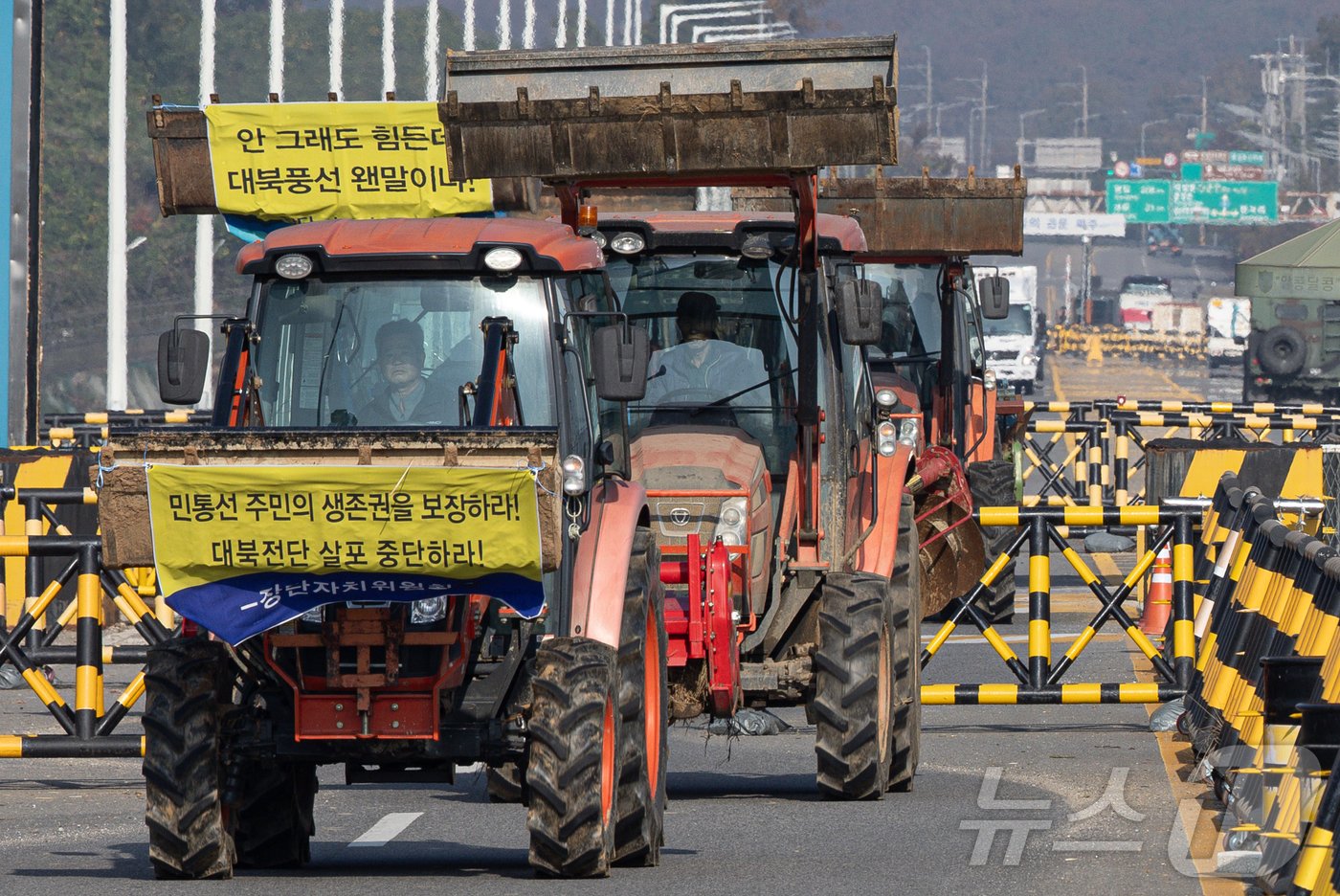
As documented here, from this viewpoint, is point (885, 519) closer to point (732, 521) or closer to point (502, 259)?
point (732, 521)

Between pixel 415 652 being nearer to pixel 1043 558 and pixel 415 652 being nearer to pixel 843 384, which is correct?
pixel 843 384

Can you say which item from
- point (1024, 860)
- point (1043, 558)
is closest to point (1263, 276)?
point (1043, 558)

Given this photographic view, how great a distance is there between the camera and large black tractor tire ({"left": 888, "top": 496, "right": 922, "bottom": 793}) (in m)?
12.8

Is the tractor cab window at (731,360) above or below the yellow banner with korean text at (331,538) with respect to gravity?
above

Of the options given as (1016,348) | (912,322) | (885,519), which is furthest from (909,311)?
(1016,348)

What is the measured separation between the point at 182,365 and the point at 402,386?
947 millimetres

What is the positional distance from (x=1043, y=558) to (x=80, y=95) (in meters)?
49.5

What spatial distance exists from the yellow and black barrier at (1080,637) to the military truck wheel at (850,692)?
2450 mm

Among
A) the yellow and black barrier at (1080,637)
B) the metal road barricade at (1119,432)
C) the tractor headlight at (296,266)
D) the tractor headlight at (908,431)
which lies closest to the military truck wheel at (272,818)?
the tractor headlight at (296,266)

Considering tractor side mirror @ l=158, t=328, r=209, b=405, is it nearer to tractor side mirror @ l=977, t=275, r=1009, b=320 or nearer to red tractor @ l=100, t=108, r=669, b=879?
red tractor @ l=100, t=108, r=669, b=879

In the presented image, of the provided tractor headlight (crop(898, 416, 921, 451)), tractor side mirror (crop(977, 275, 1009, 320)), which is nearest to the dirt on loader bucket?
tractor headlight (crop(898, 416, 921, 451))

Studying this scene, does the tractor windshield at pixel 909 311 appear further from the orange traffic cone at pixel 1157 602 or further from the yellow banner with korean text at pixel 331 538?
the yellow banner with korean text at pixel 331 538

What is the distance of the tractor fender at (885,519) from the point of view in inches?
522

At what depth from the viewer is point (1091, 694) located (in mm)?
14680
